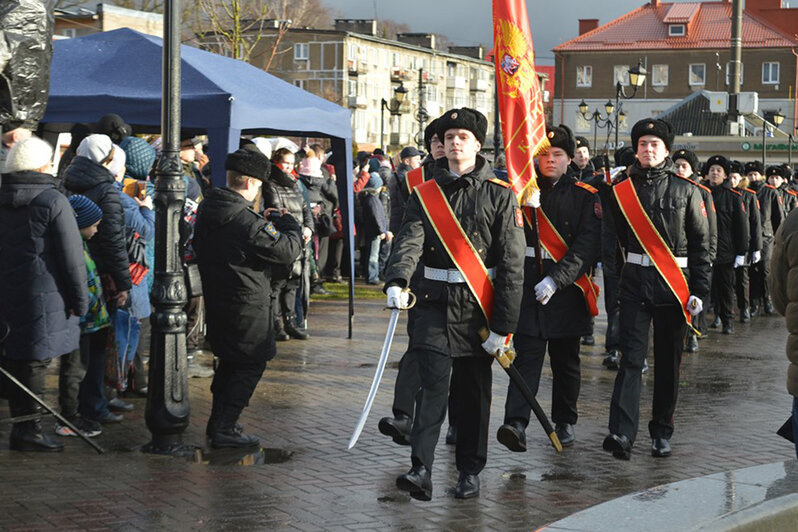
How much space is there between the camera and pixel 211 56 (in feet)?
40.5

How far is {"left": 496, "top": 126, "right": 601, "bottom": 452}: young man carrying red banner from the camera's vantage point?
26.9ft

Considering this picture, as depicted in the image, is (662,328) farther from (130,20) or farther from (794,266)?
(130,20)

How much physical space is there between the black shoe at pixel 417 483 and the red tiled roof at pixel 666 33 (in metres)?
85.6

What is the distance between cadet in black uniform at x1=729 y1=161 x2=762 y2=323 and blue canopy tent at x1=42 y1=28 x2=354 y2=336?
6.44 meters

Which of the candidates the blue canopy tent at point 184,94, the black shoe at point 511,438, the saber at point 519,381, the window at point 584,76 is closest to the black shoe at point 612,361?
the blue canopy tent at point 184,94

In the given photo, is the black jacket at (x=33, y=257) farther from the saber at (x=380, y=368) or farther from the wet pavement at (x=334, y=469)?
the saber at (x=380, y=368)

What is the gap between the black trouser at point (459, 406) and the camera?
677cm

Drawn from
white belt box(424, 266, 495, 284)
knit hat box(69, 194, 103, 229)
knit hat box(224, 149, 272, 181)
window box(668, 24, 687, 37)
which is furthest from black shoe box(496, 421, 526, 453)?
window box(668, 24, 687, 37)

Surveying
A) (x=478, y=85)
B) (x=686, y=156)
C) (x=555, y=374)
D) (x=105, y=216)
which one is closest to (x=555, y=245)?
(x=555, y=374)

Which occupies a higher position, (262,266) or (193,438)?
(262,266)

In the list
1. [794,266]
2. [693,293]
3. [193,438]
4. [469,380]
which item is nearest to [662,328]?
[693,293]

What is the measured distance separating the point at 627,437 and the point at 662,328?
2.45 ft

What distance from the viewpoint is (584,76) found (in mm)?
91688

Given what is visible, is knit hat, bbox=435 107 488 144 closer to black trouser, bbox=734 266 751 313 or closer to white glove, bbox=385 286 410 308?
white glove, bbox=385 286 410 308
